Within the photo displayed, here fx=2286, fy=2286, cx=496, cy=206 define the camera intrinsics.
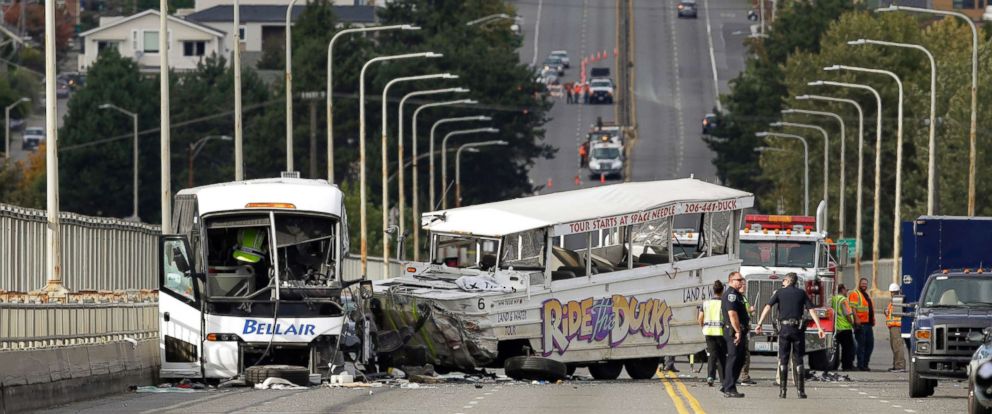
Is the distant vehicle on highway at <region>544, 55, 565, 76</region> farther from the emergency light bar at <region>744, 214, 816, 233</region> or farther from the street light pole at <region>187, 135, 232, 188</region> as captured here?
the emergency light bar at <region>744, 214, 816, 233</region>

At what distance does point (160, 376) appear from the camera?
112 feet

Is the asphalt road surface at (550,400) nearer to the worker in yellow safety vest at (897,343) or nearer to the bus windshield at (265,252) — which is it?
the bus windshield at (265,252)

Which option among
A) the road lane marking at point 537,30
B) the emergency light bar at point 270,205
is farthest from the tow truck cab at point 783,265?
the road lane marking at point 537,30

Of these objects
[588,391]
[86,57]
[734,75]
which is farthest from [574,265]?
[86,57]

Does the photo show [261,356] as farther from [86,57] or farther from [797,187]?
[86,57]

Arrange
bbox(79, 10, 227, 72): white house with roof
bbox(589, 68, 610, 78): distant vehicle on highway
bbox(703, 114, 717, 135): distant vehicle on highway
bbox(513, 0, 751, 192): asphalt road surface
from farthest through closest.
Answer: bbox(79, 10, 227, 72): white house with roof → bbox(589, 68, 610, 78): distant vehicle on highway → bbox(513, 0, 751, 192): asphalt road surface → bbox(703, 114, 717, 135): distant vehicle on highway

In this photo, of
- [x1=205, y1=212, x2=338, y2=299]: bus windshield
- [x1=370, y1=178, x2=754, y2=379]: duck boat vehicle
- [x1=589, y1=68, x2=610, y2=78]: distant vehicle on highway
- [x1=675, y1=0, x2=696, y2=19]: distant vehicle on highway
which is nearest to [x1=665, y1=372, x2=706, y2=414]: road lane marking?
[x1=370, y1=178, x2=754, y2=379]: duck boat vehicle

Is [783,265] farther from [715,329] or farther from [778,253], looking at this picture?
[715,329]

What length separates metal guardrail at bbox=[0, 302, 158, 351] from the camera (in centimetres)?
2823

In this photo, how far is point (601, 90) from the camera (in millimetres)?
154125

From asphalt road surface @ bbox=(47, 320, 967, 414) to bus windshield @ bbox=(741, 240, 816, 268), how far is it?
6.93 m

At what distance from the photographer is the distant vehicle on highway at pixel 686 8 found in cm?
18112

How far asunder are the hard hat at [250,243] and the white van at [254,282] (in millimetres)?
15

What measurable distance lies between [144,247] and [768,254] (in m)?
14.0
